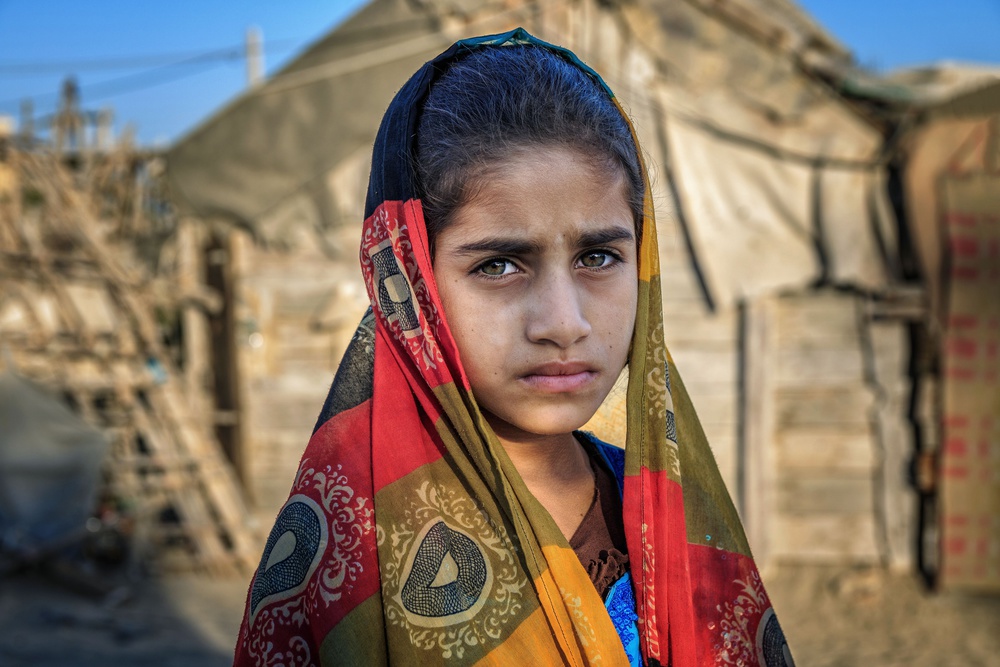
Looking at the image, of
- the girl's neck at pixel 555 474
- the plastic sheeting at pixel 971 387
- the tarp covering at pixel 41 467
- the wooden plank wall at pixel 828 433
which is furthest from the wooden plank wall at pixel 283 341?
the girl's neck at pixel 555 474

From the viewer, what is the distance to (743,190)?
5363 millimetres

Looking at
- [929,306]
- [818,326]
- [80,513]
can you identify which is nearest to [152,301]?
[80,513]

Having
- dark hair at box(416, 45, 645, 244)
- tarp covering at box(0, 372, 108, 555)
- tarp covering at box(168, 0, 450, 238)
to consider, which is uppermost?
tarp covering at box(168, 0, 450, 238)

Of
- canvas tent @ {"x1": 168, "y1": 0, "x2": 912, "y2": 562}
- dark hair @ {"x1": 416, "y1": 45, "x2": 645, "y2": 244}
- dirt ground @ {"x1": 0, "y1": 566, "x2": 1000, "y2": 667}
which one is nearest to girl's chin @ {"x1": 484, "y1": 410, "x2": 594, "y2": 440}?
dark hair @ {"x1": 416, "y1": 45, "x2": 645, "y2": 244}

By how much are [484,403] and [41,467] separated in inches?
216

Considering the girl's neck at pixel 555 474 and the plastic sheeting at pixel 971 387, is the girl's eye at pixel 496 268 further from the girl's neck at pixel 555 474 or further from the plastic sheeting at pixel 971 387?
the plastic sheeting at pixel 971 387

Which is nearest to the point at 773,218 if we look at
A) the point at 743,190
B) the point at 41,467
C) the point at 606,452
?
the point at 743,190

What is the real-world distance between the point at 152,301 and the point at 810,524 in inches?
207

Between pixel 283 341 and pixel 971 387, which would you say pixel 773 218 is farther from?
pixel 283 341

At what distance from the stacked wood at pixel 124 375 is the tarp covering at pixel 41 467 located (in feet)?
1.10

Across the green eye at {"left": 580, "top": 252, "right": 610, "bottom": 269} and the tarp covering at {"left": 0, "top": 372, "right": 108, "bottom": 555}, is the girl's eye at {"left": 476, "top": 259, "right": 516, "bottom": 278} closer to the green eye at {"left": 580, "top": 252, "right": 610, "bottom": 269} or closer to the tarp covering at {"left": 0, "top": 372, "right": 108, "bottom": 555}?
the green eye at {"left": 580, "top": 252, "right": 610, "bottom": 269}

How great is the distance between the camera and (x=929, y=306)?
16.9 feet

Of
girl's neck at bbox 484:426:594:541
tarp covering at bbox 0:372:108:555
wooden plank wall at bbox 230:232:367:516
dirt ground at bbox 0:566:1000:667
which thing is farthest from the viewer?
wooden plank wall at bbox 230:232:367:516

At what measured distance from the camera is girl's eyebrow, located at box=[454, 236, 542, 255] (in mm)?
917
